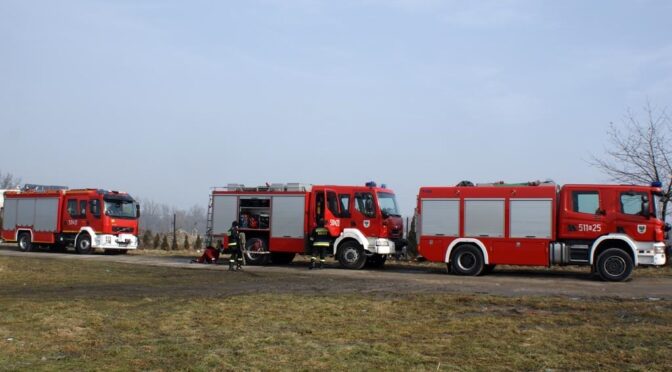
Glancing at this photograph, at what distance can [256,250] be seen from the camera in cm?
2258

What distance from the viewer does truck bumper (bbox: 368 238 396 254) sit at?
67.3 ft

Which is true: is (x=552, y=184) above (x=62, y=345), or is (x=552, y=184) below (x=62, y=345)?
above

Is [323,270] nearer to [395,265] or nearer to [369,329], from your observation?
[395,265]

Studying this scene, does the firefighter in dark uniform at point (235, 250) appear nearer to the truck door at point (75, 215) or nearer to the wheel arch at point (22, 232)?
the truck door at point (75, 215)

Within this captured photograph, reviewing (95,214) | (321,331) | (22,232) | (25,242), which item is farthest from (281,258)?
(321,331)

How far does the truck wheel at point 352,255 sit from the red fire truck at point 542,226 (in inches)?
95.4

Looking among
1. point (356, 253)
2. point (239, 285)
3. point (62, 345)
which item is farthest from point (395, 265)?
point (62, 345)

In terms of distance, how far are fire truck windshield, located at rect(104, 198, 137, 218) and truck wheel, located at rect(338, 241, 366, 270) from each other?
12.2 metres

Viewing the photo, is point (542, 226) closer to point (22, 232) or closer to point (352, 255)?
point (352, 255)

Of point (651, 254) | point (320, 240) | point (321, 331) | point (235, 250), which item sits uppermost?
point (320, 240)

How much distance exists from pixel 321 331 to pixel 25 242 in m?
25.9

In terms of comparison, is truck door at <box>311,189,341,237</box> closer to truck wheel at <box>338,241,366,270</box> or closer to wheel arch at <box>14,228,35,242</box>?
truck wheel at <box>338,241,366,270</box>

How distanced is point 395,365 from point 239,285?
9.01 m

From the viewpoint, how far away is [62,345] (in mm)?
8062
